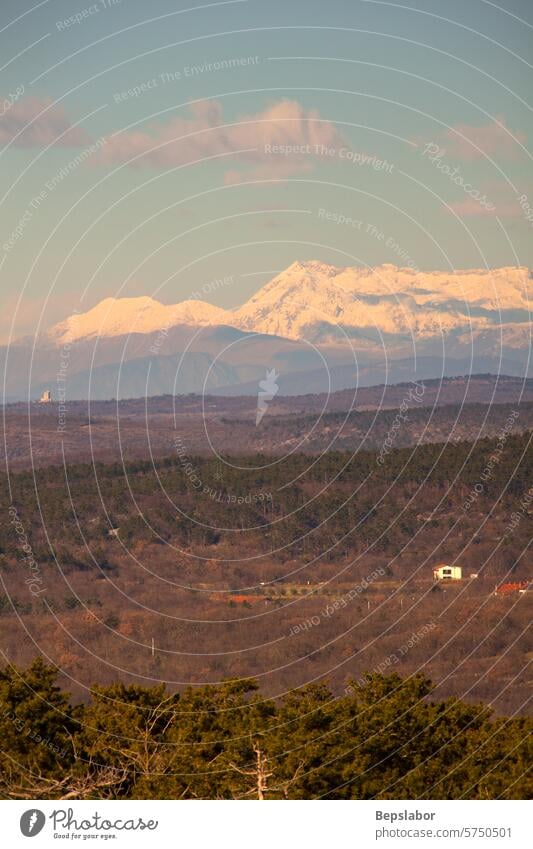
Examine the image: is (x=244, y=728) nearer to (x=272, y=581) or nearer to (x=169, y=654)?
(x=169, y=654)

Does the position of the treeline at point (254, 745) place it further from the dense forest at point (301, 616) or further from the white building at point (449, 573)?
the white building at point (449, 573)

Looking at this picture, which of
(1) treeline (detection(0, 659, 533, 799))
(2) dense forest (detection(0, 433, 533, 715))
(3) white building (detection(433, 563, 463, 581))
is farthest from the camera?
(3) white building (detection(433, 563, 463, 581))

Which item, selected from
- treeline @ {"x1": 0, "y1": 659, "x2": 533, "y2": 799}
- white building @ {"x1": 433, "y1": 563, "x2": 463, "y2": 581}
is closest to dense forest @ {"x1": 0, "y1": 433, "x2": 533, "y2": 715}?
white building @ {"x1": 433, "y1": 563, "x2": 463, "y2": 581}

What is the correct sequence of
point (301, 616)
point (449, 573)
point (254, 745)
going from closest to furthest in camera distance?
point (254, 745), point (301, 616), point (449, 573)

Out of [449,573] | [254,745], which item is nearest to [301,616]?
[449,573]

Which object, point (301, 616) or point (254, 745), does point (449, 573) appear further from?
point (254, 745)

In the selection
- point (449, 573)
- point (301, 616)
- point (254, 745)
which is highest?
point (254, 745)

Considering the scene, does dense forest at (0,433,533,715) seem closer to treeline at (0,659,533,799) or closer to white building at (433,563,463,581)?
white building at (433,563,463,581)
